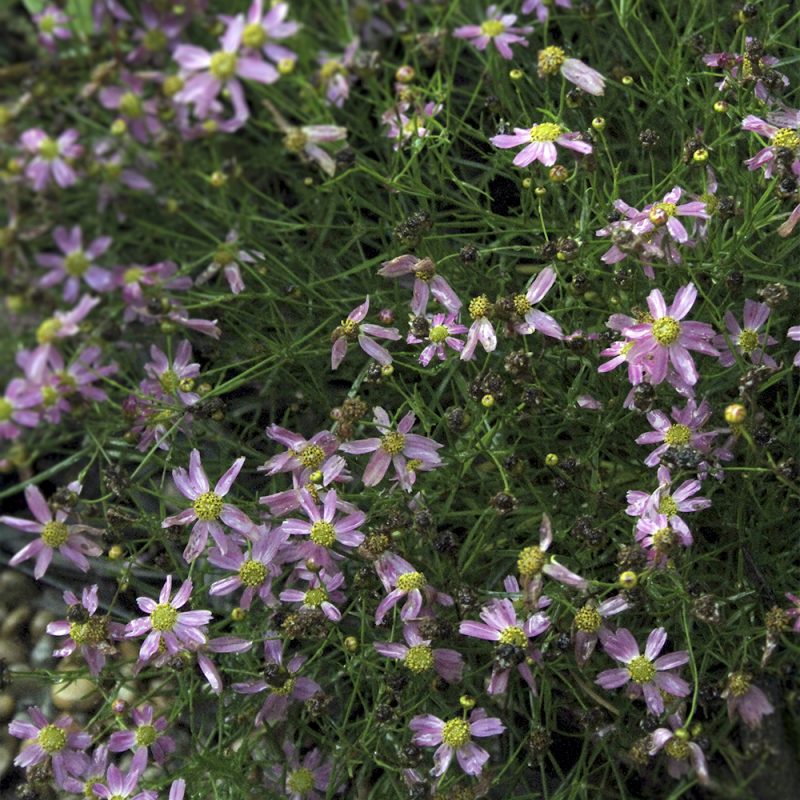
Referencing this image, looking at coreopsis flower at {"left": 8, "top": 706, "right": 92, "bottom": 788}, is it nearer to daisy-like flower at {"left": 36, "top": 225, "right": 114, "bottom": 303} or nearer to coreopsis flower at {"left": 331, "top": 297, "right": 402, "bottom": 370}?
coreopsis flower at {"left": 331, "top": 297, "right": 402, "bottom": 370}

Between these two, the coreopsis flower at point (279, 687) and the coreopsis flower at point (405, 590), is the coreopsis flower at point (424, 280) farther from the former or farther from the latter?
the coreopsis flower at point (279, 687)

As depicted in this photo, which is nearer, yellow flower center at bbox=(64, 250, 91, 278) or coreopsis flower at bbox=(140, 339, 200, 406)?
coreopsis flower at bbox=(140, 339, 200, 406)

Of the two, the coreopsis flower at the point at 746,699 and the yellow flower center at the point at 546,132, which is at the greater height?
A: the yellow flower center at the point at 546,132

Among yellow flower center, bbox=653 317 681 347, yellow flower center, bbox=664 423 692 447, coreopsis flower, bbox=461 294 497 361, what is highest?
coreopsis flower, bbox=461 294 497 361

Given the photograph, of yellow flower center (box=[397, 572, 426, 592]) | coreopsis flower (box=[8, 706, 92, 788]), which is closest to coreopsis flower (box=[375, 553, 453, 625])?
yellow flower center (box=[397, 572, 426, 592])

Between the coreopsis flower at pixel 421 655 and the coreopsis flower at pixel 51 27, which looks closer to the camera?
the coreopsis flower at pixel 421 655

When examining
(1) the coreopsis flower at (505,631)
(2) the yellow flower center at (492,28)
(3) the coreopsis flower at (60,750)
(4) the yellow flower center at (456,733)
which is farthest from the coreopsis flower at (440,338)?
(3) the coreopsis flower at (60,750)
